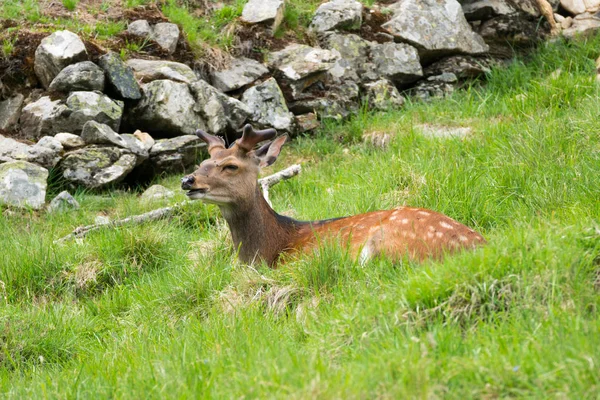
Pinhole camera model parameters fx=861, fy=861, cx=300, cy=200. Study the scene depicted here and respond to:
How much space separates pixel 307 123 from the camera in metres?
11.8

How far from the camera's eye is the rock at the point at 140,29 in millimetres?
11788

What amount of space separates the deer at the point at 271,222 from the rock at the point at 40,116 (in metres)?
3.07

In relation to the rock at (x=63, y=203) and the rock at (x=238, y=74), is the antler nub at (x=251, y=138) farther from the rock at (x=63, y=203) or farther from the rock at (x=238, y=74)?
the rock at (x=238, y=74)

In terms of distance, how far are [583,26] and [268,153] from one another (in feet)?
22.9

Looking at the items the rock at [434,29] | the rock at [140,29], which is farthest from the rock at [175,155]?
the rock at [434,29]

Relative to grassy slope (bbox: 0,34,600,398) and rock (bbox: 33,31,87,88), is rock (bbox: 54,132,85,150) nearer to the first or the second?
grassy slope (bbox: 0,34,600,398)

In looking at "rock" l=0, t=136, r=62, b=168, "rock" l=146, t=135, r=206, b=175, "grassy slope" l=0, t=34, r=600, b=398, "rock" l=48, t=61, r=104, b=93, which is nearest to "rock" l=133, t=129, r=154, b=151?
"rock" l=146, t=135, r=206, b=175

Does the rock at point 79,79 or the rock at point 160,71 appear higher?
the rock at point 79,79

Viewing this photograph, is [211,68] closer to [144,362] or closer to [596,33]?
[596,33]

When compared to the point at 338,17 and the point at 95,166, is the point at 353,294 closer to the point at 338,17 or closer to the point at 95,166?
the point at 95,166

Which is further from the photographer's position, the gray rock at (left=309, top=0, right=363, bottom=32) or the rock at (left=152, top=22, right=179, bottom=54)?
the gray rock at (left=309, top=0, right=363, bottom=32)

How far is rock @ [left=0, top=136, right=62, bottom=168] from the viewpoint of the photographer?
9.95m

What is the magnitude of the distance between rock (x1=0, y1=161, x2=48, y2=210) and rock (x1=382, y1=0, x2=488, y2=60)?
5.76 meters

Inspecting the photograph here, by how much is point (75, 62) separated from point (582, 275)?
7.74 metres
